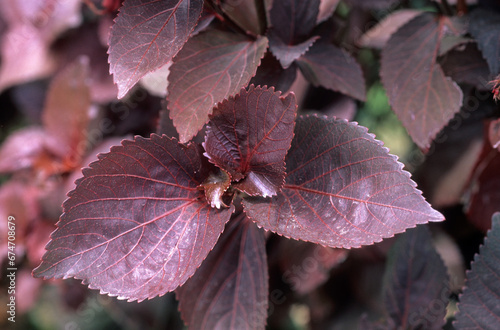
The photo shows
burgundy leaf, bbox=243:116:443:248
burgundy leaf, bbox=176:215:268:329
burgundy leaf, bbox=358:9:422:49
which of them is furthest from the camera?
burgundy leaf, bbox=358:9:422:49

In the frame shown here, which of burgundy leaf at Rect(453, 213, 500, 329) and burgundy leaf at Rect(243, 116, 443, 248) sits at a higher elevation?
burgundy leaf at Rect(243, 116, 443, 248)

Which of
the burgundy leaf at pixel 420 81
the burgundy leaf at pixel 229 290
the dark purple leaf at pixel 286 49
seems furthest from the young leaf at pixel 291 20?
the burgundy leaf at pixel 229 290

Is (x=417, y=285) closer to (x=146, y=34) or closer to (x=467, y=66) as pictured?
(x=467, y=66)

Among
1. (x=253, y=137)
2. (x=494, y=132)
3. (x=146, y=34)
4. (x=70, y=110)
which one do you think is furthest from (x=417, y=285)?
(x=70, y=110)

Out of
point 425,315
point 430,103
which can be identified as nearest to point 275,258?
point 425,315

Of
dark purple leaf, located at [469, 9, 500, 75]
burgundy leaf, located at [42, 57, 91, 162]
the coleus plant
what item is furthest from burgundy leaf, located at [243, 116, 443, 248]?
burgundy leaf, located at [42, 57, 91, 162]

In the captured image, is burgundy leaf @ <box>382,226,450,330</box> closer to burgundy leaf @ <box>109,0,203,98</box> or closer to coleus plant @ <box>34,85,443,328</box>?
coleus plant @ <box>34,85,443,328</box>

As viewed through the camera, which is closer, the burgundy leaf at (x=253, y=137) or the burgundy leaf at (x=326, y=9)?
the burgundy leaf at (x=253, y=137)

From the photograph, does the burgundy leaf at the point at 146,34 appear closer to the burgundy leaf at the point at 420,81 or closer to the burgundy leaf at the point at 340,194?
the burgundy leaf at the point at 340,194
